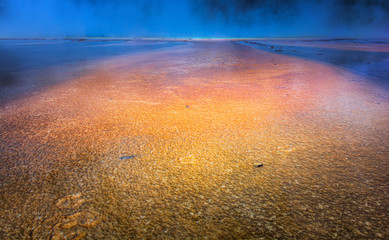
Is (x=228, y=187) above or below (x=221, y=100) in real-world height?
below

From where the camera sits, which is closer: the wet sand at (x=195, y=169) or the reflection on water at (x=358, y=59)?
the wet sand at (x=195, y=169)

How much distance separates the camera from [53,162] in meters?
1.09

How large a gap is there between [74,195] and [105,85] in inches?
88.3

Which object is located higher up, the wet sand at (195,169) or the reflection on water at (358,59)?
the reflection on water at (358,59)

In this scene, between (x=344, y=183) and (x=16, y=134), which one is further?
(x=16, y=134)

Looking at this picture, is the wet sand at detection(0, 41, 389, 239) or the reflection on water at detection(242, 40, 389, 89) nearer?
the wet sand at detection(0, 41, 389, 239)

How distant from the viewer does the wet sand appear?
731 mm

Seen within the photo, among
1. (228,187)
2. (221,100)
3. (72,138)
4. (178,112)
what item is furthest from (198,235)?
(221,100)

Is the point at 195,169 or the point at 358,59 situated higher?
the point at 358,59

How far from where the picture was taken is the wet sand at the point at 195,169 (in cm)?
73

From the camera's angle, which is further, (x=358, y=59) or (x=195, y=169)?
(x=358, y=59)

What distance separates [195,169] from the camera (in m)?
1.04

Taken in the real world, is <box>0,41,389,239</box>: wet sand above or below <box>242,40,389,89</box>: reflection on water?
below

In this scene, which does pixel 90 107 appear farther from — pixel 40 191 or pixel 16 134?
pixel 40 191
